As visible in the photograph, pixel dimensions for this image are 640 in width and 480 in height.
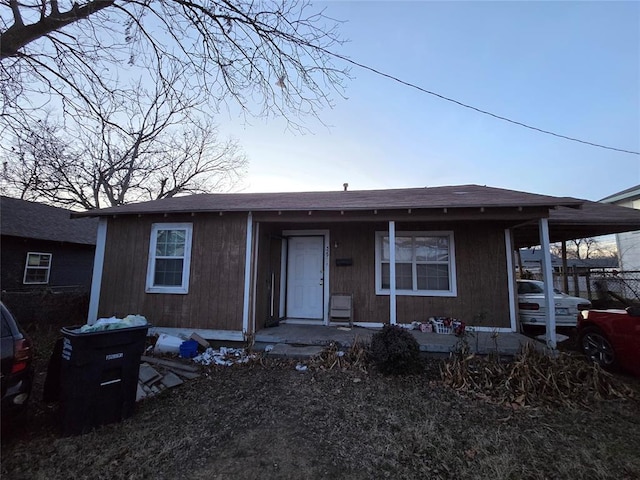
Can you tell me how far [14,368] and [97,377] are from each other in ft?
2.19

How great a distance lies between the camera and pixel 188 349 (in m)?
5.76

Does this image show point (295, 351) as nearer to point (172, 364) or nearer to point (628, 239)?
point (172, 364)

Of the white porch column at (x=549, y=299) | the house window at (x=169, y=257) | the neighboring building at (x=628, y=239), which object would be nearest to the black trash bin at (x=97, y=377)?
the house window at (x=169, y=257)

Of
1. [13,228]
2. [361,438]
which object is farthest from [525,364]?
[13,228]

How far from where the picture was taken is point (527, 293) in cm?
768

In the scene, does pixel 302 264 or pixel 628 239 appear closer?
pixel 302 264

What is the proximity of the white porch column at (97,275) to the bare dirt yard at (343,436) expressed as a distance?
2895 millimetres

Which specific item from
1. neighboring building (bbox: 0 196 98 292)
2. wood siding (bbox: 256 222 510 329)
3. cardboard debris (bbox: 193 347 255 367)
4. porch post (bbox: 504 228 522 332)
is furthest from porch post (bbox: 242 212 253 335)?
neighboring building (bbox: 0 196 98 292)

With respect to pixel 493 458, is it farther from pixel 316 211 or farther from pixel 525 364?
pixel 316 211

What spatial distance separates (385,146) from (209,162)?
53.1 feet

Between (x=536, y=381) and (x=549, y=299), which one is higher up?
(x=549, y=299)

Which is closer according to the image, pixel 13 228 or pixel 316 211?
pixel 316 211

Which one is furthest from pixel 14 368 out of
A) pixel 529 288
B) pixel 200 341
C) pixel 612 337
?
pixel 529 288

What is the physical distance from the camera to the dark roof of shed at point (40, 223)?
13.4 meters
